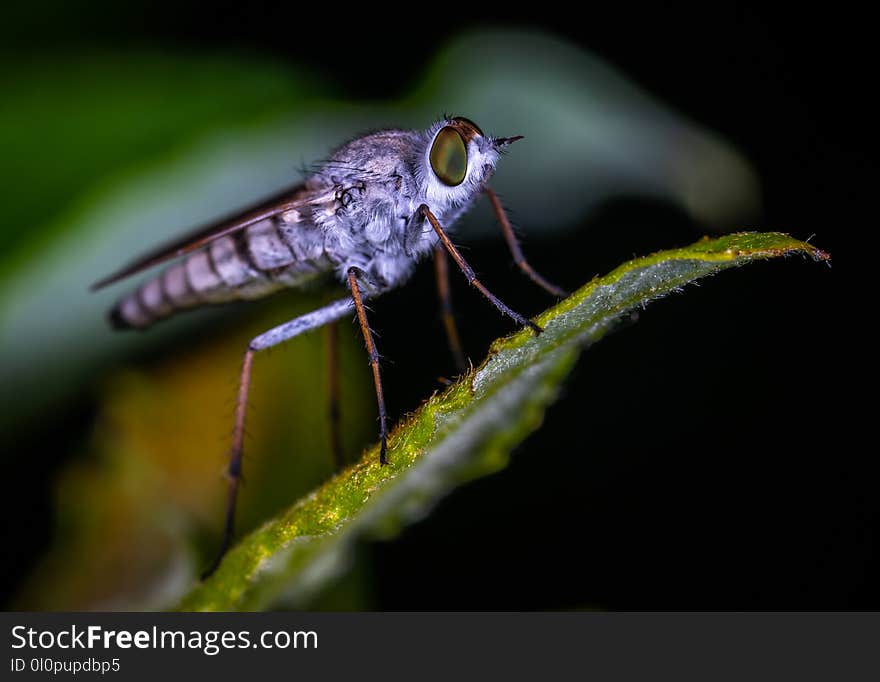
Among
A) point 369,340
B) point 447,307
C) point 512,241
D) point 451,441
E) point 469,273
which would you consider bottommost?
point 451,441

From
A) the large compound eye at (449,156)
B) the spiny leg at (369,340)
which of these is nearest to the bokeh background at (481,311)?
the spiny leg at (369,340)

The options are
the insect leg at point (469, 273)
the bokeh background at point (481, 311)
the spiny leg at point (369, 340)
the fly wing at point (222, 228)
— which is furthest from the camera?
the fly wing at point (222, 228)

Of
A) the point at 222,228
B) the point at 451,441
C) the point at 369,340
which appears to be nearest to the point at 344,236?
the point at 222,228

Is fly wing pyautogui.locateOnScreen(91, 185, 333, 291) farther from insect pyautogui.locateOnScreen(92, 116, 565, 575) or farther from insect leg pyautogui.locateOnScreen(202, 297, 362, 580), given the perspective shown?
insect leg pyautogui.locateOnScreen(202, 297, 362, 580)

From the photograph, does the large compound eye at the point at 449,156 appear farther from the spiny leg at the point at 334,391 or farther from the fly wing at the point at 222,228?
the spiny leg at the point at 334,391

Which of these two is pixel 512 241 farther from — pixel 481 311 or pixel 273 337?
pixel 273 337
